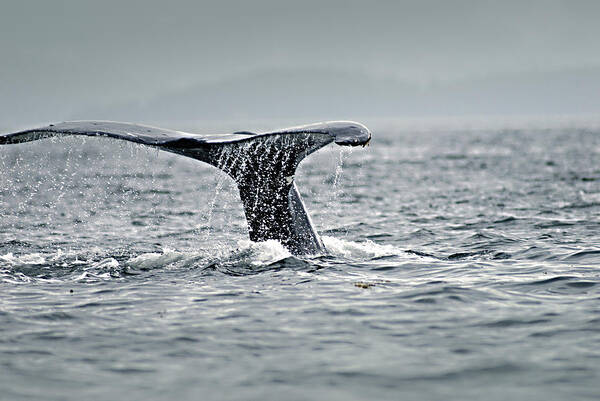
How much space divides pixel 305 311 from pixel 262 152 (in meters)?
2.10

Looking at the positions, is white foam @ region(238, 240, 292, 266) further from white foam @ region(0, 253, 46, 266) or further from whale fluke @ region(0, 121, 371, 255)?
white foam @ region(0, 253, 46, 266)

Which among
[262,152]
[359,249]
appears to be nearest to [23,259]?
[262,152]

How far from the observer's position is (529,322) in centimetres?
679

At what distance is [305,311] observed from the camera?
7254 mm

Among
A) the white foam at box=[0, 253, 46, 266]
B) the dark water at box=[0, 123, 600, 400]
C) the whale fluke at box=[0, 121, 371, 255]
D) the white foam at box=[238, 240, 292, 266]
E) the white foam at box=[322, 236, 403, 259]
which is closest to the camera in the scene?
the dark water at box=[0, 123, 600, 400]

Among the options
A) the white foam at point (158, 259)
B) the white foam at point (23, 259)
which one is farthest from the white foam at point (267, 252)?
the white foam at point (23, 259)

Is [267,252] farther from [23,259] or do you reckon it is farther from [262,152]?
[23,259]

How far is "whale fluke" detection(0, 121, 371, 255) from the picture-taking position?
25.0 ft

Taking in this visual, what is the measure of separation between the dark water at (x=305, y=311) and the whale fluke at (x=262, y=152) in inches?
13.9

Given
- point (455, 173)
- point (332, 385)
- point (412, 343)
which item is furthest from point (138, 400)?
point (455, 173)

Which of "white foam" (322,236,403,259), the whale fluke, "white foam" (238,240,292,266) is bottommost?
"white foam" (322,236,403,259)

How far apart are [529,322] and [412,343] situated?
1.25 meters

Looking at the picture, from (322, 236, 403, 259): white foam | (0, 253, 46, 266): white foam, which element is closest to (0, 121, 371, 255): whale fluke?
(322, 236, 403, 259): white foam

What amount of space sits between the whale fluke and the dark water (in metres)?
0.35
